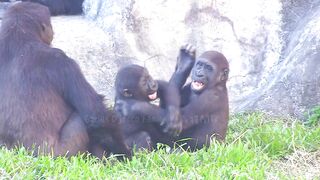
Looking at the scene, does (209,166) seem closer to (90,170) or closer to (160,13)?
(90,170)

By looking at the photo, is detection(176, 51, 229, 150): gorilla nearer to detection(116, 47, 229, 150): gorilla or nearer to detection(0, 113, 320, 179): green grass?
detection(116, 47, 229, 150): gorilla

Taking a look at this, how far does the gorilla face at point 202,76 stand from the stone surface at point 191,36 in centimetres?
157

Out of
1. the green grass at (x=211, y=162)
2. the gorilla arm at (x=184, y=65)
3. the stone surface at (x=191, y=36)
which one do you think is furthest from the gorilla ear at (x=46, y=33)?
the stone surface at (x=191, y=36)

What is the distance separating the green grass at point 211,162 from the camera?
5066mm

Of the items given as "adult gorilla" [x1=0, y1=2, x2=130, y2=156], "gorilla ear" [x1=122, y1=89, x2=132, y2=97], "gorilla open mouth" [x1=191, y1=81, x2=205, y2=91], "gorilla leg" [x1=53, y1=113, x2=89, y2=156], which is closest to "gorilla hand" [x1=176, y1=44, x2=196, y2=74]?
"gorilla open mouth" [x1=191, y1=81, x2=205, y2=91]

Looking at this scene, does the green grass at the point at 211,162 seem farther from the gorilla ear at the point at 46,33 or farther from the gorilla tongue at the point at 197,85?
the gorilla ear at the point at 46,33

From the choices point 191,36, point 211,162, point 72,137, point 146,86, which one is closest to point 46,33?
point 72,137

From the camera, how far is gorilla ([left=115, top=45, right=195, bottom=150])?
6.24 m

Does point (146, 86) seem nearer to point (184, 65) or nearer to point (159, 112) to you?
point (159, 112)

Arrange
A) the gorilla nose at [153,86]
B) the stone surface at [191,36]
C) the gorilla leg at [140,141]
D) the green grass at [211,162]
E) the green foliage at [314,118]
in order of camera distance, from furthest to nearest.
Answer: the stone surface at [191,36] < the green foliage at [314,118] < the gorilla nose at [153,86] < the gorilla leg at [140,141] < the green grass at [211,162]

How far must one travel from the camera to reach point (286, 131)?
6438 mm

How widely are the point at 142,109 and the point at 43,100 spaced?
1.07 meters

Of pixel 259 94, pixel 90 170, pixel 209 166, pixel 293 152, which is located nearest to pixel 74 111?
pixel 90 170

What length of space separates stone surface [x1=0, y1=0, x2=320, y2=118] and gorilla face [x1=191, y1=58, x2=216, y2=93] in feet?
5.16
